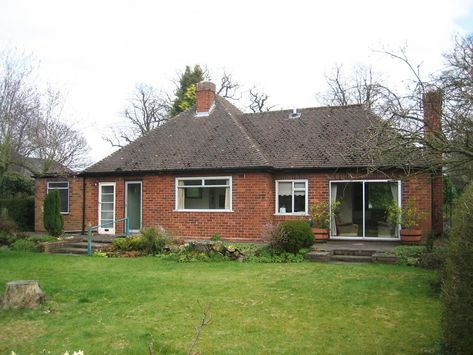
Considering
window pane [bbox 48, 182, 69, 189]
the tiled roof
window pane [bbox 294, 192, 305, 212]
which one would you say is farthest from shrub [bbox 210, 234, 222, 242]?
window pane [bbox 48, 182, 69, 189]

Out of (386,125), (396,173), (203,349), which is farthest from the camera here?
(396,173)

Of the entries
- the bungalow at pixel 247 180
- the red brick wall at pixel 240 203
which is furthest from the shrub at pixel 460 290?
the red brick wall at pixel 240 203

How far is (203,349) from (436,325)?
3414 millimetres

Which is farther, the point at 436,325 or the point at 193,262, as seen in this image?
the point at 193,262

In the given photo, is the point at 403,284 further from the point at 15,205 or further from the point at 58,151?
the point at 15,205

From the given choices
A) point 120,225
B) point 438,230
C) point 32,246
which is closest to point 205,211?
point 120,225

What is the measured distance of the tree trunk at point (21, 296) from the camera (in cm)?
827

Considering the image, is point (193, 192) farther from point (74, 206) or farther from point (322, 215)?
point (74, 206)

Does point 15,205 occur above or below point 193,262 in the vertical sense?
above

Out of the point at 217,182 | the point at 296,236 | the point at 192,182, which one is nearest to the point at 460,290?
the point at 296,236

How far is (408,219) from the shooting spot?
1556 centimetres

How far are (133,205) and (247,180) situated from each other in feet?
17.9

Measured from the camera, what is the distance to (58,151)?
1988cm

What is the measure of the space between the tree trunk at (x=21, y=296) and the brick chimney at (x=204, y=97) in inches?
556
